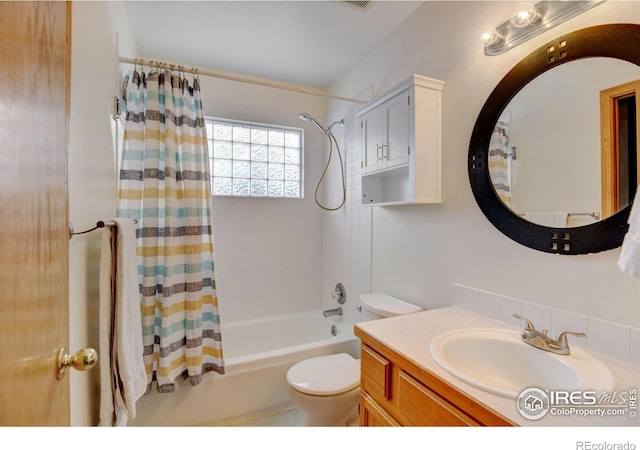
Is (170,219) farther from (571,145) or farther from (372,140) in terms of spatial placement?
(571,145)

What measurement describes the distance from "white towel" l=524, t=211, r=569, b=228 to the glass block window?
207 cm

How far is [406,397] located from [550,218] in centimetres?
85

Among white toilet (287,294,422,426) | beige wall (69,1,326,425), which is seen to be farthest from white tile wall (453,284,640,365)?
beige wall (69,1,326,425)

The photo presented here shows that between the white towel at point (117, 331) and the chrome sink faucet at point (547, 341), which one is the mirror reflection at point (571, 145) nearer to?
the chrome sink faucet at point (547, 341)

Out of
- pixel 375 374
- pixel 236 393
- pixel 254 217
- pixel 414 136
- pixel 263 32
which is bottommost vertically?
pixel 236 393

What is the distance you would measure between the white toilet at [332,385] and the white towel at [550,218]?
2.53ft

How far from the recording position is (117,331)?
101 cm

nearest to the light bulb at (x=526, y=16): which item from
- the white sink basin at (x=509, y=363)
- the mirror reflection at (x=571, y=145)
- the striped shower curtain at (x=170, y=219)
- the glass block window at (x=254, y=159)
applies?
the mirror reflection at (x=571, y=145)

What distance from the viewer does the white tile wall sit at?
90 cm

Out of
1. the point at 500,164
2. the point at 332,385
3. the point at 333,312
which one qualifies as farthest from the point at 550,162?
the point at 333,312

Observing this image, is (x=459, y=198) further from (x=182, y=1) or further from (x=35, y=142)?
(x=182, y=1)

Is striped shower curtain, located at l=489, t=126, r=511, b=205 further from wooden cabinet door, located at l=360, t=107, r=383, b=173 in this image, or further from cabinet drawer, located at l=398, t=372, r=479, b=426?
cabinet drawer, located at l=398, t=372, r=479, b=426

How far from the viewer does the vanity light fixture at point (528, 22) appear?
1032 mm

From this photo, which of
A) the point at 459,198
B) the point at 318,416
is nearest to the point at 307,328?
the point at 318,416
